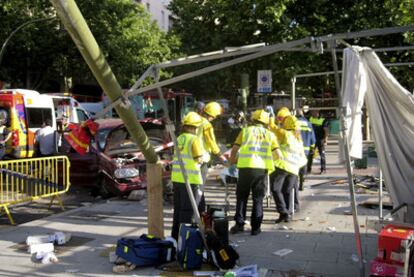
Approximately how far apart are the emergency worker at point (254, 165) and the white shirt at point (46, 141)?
7310mm

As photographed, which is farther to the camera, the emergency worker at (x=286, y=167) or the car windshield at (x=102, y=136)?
the car windshield at (x=102, y=136)

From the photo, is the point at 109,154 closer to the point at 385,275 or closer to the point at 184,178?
the point at 184,178

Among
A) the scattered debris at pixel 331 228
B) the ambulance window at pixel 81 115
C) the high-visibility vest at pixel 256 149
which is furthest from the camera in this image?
the ambulance window at pixel 81 115

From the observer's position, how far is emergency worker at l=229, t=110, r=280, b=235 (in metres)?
7.05

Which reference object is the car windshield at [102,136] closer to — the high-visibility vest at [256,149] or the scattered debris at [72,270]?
the high-visibility vest at [256,149]

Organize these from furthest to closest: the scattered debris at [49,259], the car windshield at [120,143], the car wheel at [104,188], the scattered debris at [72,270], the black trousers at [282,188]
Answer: the car windshield at [120,143]
the car wheel at [104,188]
the black trousers at [282,188]
the scattered debris at [49,259]
the scattered debris at [72,270]

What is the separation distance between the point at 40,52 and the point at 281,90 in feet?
41.3

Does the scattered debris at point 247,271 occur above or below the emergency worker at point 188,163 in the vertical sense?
below

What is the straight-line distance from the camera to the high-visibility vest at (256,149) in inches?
277

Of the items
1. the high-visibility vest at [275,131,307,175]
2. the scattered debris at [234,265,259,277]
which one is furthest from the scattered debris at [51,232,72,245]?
the high-visibility vest at [275,131,307,175]

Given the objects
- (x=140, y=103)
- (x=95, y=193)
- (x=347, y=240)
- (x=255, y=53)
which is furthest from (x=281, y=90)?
(x=255, y=53)

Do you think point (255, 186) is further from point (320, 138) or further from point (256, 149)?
point (320, 138)

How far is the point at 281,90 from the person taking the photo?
25.1m

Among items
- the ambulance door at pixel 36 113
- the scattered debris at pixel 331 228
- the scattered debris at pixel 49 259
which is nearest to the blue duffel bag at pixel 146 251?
the scattered debris at pixel 49 259
